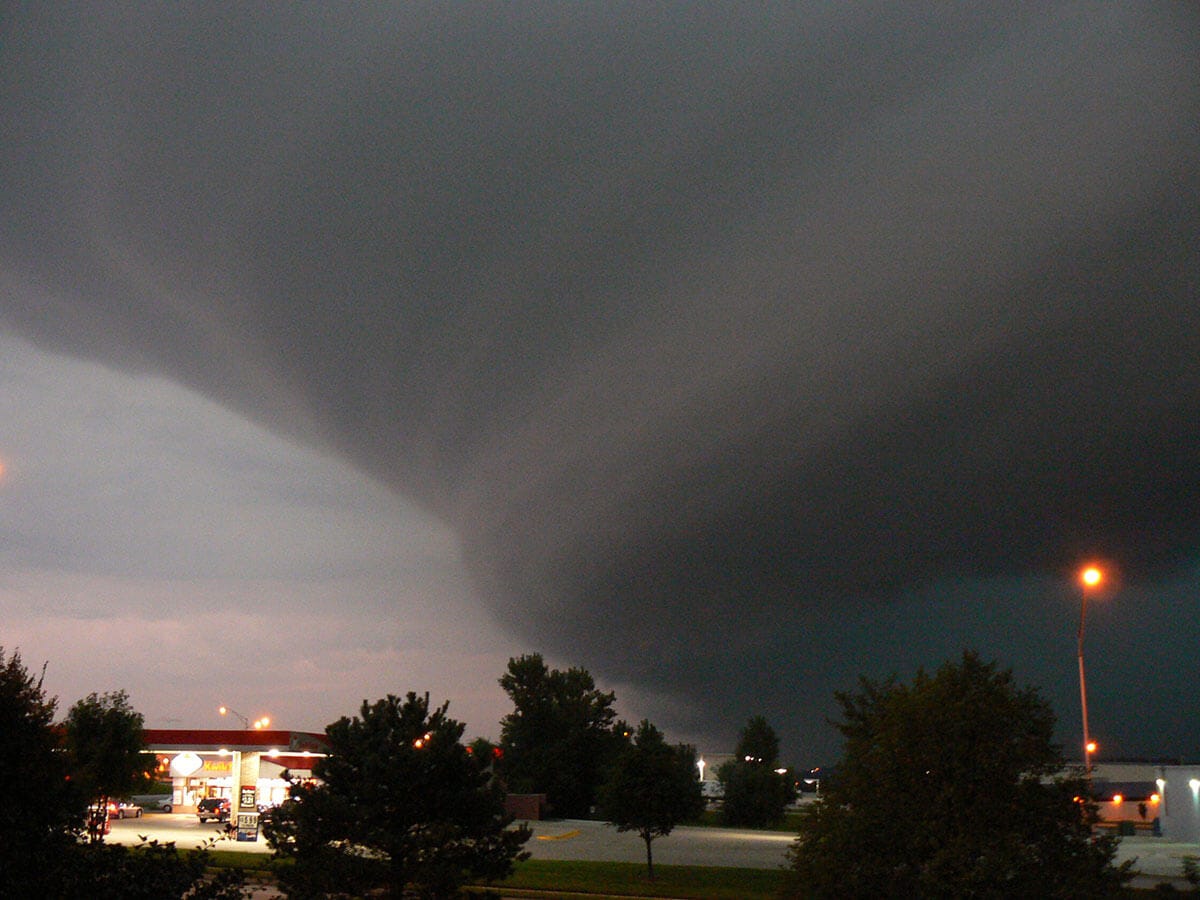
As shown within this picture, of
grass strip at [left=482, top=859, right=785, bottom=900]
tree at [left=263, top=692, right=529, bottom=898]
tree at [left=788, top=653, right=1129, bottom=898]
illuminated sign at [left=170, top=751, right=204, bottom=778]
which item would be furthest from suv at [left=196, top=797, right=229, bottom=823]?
tree at [left=788, top=653, right=1129, bottom=898]

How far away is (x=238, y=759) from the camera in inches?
2367

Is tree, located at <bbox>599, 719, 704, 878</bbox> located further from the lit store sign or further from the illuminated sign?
the illuminated sign

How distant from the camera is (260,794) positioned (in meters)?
56.8

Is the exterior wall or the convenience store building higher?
the convenience store building

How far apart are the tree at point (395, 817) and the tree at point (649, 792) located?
2600cm

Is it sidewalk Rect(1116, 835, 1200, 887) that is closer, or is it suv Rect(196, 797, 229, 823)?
sidewalk Rect(1116, 835, 1200, 887)

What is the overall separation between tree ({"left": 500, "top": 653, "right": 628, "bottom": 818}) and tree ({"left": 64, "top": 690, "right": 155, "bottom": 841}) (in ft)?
175

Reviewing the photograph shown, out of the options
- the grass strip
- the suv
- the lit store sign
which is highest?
the lit store sign

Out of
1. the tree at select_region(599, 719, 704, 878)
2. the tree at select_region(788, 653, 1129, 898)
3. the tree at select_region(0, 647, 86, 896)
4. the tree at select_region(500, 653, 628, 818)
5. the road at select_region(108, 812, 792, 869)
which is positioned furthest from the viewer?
the tree at select_region(500, 653, 628, 818)

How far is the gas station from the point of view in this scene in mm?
56938

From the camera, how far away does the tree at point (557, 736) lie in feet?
312

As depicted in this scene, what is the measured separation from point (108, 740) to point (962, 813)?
40605 millimetres

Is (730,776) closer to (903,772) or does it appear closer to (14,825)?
(903,772)

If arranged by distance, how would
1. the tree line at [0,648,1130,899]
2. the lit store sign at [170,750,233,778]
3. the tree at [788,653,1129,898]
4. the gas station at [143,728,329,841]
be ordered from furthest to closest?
the lit store sign at [170,750,233,778] < the gas station at [143,728,329,841] < the tree at [788,653,1129,898] < the tree line at [0,648,1130,899]
